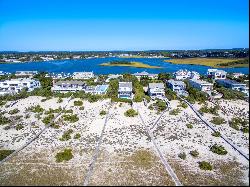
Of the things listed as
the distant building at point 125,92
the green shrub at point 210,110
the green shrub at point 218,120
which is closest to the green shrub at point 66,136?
the green shrub at point 218,120

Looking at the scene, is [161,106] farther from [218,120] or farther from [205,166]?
Answer: [205,166]

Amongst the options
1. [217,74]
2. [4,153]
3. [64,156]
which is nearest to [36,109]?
[4,153]

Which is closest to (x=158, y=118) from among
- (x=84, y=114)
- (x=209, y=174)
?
(x=84, y=114)

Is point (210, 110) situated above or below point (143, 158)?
above

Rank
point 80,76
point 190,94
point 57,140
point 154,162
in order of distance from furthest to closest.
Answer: point 80,76 < point 190,94 < point 57,140 < point 154,162

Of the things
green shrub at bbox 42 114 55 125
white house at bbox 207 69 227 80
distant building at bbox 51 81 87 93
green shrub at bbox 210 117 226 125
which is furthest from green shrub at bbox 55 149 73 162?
white house at bbox 207 69 227 80

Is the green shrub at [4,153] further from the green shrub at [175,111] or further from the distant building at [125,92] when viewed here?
the distant building at [125,92]

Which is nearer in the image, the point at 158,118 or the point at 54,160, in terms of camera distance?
the point at 54,160

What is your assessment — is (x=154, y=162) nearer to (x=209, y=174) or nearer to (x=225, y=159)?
(x=209, y=174)
